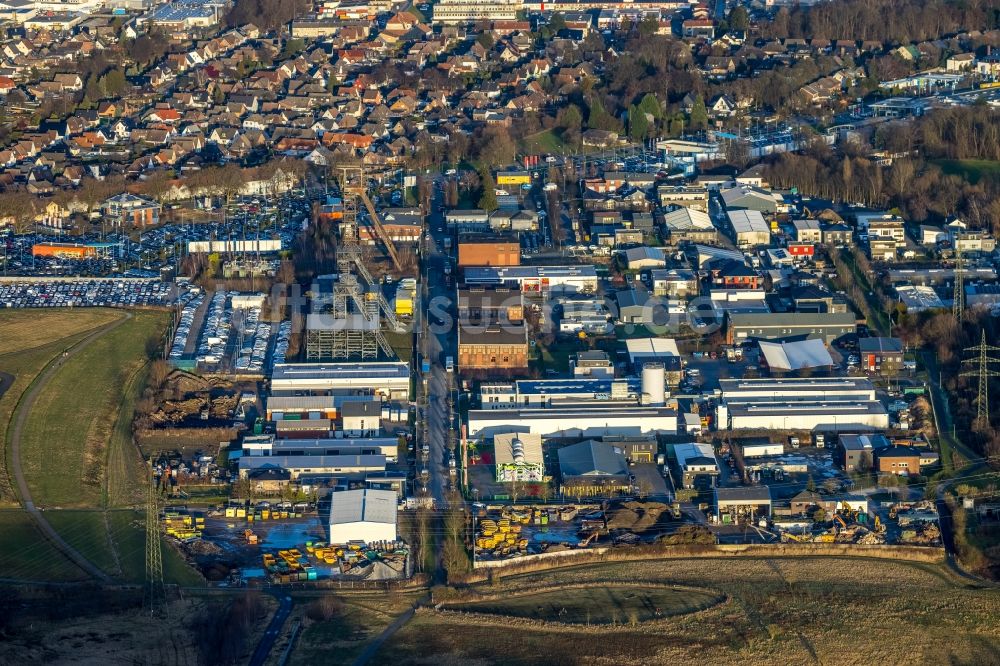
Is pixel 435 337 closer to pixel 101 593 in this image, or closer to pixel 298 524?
pixel 298 524

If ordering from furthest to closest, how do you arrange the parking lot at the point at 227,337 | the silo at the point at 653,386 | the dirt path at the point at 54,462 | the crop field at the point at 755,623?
the parking lot at the point at 227,337
the silo at the point at 653,386
the dirt path at the point at 54,462
the crop field at the point at 755,623

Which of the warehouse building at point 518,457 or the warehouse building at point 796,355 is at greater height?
the warehouse building at point 796,355

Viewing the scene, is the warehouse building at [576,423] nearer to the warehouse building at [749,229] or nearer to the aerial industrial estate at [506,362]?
the aerial industrial estate at [506,362]

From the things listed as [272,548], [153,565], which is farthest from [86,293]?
[153,565]

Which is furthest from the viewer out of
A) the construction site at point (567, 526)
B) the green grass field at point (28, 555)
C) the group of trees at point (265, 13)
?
the group of trees at point (265, 13)

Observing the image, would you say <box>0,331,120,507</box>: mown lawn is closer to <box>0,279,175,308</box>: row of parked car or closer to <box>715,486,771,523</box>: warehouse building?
<box>0,279,175,308</box>: row of parked car

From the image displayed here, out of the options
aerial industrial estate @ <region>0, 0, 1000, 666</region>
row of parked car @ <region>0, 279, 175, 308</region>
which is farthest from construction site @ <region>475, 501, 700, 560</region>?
row of parked car @ <region>0, 279, 175, 308</region>

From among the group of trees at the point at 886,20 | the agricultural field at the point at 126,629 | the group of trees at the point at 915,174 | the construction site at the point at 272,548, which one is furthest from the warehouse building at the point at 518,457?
the group of trees at the point at 886,20

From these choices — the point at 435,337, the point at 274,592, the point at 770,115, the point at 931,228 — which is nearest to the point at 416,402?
the point at 435,337
